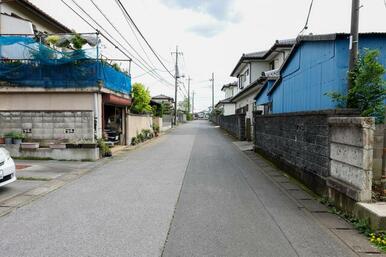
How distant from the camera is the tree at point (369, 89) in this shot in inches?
228

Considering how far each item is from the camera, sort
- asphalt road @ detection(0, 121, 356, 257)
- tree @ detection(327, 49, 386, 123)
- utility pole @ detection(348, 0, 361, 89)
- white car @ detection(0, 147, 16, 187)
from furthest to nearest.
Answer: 1. white car @ detection(0, 147, 16, 187)
2. utility pole @ detection(348, 0, 361, 89)
3. tree @ detection(327, 49, 386, 123)
4. asphalt road @ detection(0, 121, 356, 257)

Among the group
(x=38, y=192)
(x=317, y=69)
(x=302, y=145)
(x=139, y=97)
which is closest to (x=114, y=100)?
(x=38, y=192)

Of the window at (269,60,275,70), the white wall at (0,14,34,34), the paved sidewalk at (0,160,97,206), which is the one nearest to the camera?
the paved sidewalk at (0,160,97,206)

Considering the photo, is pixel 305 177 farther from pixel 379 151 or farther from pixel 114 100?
pixel 114 100

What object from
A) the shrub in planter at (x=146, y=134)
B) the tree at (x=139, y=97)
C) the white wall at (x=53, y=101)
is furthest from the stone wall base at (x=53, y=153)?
the tree at (x=139, y=97)

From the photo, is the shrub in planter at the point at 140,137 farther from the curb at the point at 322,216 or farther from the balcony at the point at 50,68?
the curb at the point at 322,216

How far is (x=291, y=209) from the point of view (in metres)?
5.78

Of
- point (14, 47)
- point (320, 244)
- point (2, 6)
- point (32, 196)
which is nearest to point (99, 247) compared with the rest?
point (320, 244)

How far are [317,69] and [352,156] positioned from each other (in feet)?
14.2

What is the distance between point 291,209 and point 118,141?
1386 cm

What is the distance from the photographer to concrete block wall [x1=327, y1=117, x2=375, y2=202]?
4.75m

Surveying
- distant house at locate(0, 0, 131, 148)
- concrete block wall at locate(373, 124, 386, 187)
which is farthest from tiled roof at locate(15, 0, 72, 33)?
concrete block wall at locate(373, 124, 386, 187)

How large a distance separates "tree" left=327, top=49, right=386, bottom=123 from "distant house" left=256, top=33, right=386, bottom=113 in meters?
1.00

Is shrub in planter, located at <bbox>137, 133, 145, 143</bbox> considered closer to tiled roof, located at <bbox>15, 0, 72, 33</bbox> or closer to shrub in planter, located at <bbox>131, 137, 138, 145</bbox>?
shrub in planter, located at <bbox>131, 137, 138, 145</bbox>
